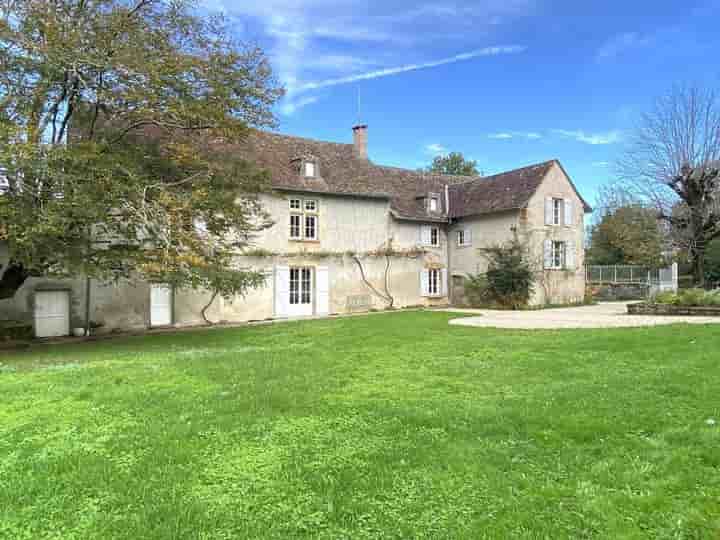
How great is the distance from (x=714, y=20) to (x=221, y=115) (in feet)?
45.2

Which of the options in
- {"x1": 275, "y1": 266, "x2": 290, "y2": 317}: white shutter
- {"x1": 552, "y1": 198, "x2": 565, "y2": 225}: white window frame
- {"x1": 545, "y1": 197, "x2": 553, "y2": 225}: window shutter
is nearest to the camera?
{"x1": 275, "y1": 266, "x2": 290, "y2": 317}: white shutter

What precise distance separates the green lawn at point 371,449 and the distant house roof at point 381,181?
13075 mm

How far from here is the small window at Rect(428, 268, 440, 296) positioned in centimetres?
2402

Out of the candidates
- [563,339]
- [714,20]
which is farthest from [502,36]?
[563,339]

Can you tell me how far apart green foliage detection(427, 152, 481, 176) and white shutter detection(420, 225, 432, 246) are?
27.6 metres

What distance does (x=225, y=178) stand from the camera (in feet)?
43.9

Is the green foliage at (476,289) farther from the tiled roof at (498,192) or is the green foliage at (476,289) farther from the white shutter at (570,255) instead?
the white shutter at (570,255)

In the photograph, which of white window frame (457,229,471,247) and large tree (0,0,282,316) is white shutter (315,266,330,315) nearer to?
large tree (0,0,282,316)

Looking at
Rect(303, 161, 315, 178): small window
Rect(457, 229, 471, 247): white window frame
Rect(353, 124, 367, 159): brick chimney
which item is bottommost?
Rect(457, 229, 471, 247): white window frame

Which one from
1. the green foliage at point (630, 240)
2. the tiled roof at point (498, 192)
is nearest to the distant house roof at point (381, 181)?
the tiled roof at point (498, 192)

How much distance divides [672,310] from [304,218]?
1351 centimetres

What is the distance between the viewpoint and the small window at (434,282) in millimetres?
24016

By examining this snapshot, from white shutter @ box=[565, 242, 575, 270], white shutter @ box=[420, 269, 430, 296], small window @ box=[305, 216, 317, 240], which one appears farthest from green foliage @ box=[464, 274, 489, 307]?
small window @ box=[305, 216, 317, 240]

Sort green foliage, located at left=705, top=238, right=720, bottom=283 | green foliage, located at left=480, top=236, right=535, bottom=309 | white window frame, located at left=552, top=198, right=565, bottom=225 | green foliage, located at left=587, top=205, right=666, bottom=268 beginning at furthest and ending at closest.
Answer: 1. green foliage, located at left=705, top=238, right=720, bottom=283
2. green foliage, located at left=587, top=205, right=666, bottom=268
3. white window frame, located at left=552, top=198, right=565, bottom=225
4. green foliage, located at left=480, top=236, right=535, bottom=309
